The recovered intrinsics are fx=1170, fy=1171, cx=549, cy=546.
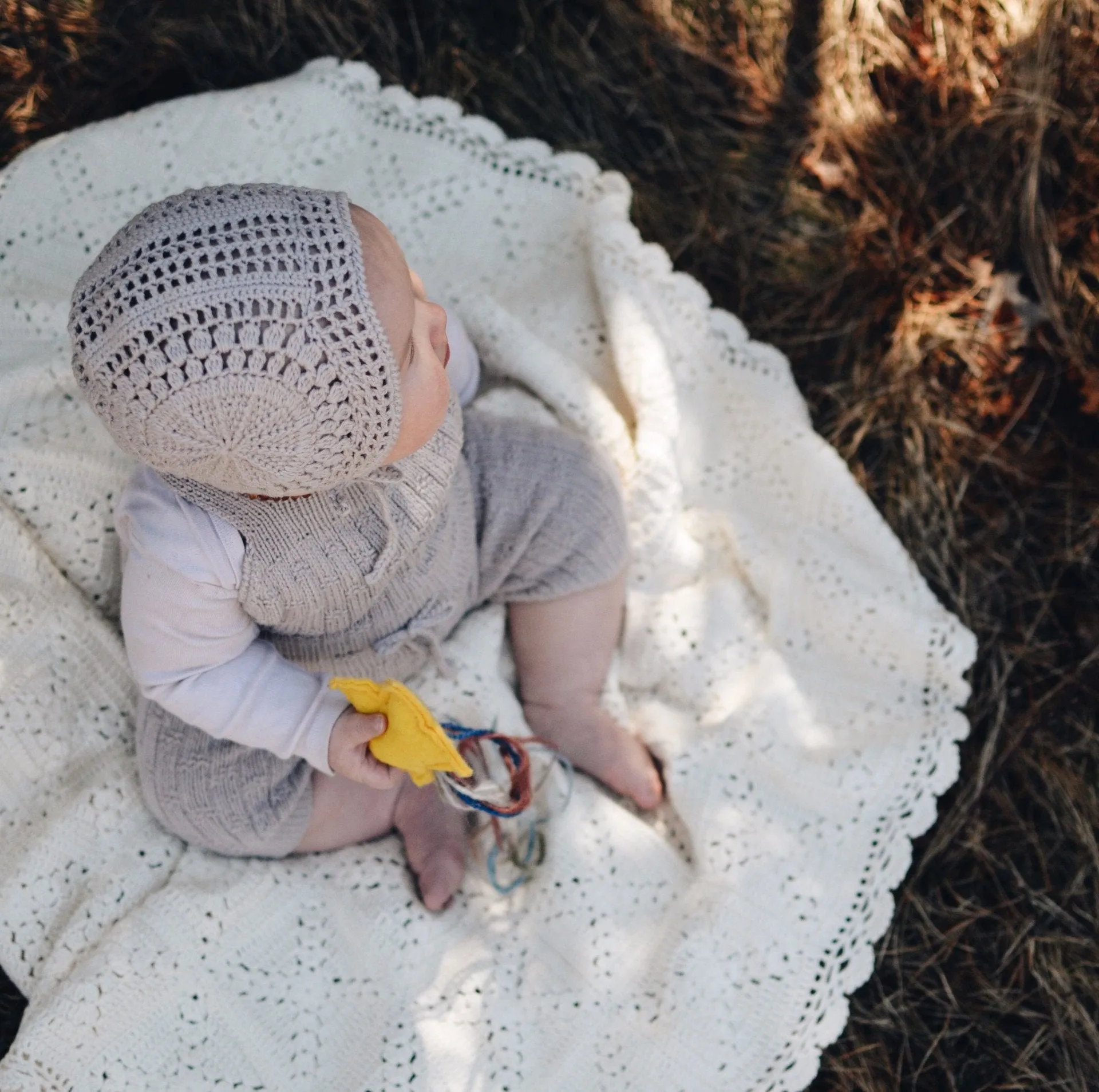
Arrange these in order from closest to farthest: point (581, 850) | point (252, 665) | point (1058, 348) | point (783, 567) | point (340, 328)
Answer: point (340, 328), point (252, 665), point (581, 850), point (783, 567), point (1058, 348)

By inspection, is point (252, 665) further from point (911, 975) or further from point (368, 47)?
point (368, 47)

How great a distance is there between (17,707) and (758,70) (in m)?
1.71

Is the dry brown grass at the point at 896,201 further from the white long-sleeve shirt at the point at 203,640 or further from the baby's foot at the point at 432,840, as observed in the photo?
the white long-sleeve shirt at the point at 203,640

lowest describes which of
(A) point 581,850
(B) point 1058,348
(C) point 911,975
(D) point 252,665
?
(C) point 911,975

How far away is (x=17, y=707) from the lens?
1653mm

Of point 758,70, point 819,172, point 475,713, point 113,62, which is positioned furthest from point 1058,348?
point 113,62

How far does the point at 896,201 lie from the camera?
216 centimetres

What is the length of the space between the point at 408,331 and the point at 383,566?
377 mm

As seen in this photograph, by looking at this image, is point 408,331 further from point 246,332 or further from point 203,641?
point 203,641

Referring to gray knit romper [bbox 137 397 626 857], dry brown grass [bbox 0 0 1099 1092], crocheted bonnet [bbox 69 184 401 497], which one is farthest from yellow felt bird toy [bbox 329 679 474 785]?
dry brown grass [bbox 0 0 1099 1092]

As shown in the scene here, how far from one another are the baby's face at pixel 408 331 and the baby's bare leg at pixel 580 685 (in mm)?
523

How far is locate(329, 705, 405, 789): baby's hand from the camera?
57.6 inches

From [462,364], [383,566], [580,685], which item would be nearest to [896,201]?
[462,364]

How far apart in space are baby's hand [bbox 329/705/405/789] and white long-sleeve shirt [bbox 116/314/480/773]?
0.01 meters
